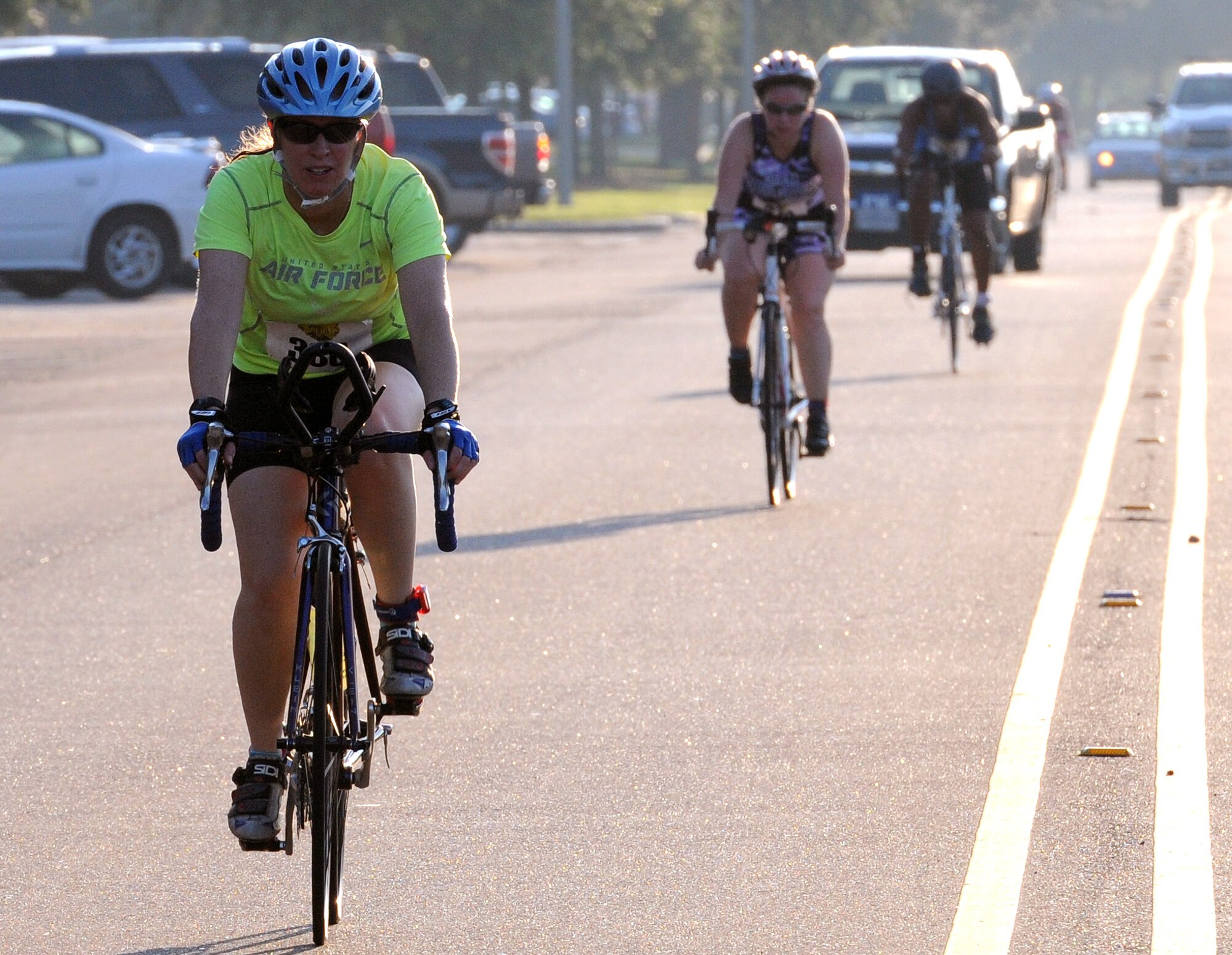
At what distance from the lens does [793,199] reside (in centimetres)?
1006

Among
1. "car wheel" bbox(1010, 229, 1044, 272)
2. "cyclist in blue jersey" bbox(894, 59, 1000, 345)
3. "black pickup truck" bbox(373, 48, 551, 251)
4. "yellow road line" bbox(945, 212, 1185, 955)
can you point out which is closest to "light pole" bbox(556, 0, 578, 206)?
"black pickup truck" bbox(373, 48, 551, 251)

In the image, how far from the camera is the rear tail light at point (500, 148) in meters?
25.8

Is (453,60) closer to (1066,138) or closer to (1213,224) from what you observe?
(1066,138)

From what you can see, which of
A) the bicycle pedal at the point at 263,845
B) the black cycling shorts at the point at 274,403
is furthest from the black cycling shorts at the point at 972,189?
the bicycle pedal at the point at 263,845

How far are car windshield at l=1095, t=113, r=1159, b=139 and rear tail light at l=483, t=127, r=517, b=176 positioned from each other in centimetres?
2893

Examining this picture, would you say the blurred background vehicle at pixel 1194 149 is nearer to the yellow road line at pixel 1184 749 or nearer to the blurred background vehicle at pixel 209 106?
the blurred background vehicle at pixel 209 106

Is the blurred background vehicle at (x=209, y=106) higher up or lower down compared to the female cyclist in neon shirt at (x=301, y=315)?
lower down

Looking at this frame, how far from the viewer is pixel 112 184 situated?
21.0 metres

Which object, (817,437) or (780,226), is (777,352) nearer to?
(817,437)

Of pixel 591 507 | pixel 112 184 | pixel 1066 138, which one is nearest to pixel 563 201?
pixel 1066 138

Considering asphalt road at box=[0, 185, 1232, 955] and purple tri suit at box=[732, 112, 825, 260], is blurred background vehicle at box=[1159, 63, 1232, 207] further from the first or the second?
purple tri suit at box=[732, 112, 825, 260]

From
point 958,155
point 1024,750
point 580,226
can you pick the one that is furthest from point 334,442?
point 580,226

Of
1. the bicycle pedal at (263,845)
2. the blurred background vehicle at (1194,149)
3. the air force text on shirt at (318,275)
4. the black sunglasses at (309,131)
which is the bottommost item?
the blurred background vehicle at (1194,149)

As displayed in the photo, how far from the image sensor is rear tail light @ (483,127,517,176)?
84.6 feet
